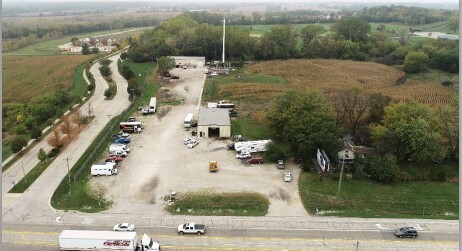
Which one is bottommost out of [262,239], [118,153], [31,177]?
[262,239]

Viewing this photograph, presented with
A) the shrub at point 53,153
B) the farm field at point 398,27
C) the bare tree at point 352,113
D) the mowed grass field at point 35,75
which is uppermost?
the bare tree at point 352,113

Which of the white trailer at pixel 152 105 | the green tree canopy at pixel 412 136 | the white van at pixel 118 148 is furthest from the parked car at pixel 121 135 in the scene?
the green tree canopy at pixel 412 136

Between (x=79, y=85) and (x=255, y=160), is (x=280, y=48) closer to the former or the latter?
(x=79, y=85)

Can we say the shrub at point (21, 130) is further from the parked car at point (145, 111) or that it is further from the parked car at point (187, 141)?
the parked car at point (187, 141)

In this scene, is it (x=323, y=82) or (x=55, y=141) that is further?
(x=323, y=82)

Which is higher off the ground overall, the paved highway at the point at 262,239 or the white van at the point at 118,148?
the white van at the point at 118,148

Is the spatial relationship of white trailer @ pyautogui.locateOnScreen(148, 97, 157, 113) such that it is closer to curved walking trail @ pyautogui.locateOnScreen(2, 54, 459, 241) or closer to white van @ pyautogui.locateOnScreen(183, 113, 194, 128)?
white van @ pyautogui.locateOnScreen(183, 113, 194, 128)

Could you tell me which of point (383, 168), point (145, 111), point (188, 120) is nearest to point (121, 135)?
point (188, 120)
